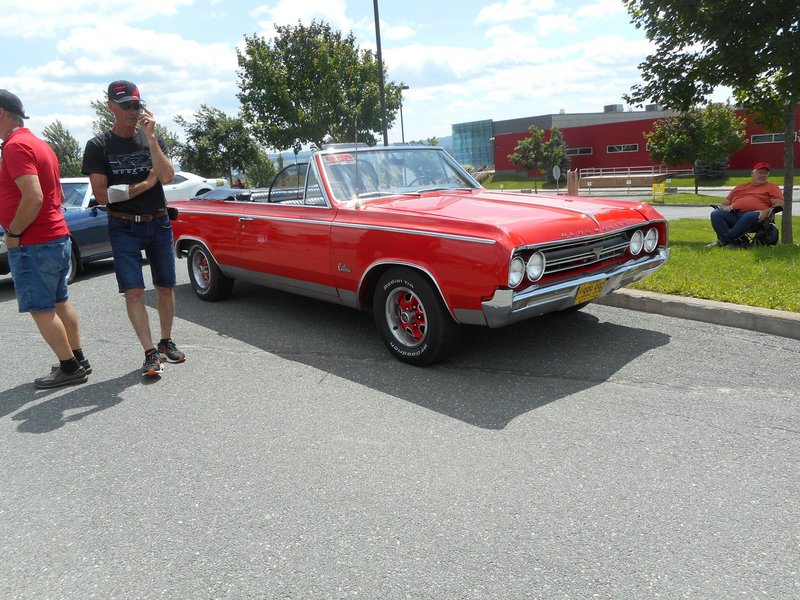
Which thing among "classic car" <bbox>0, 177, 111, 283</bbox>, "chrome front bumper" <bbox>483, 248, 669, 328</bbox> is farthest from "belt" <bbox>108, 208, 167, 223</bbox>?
"classic car" <bbox>0, 177, 111, 283</bbox>

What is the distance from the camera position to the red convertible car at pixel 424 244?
4.11 m

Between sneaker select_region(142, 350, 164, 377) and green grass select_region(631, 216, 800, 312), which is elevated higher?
green grass select_region(631, 216, 800, 312)

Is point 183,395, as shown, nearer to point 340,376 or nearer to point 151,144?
point 340,376

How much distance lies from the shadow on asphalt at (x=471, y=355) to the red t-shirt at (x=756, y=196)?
3847 millimetres

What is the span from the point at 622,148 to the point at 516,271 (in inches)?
2062

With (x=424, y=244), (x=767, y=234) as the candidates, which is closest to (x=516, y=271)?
(x=424, y=244)

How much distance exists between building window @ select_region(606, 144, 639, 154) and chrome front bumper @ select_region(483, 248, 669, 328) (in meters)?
50.5

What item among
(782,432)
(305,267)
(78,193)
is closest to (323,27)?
(78,193)

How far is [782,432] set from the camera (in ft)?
11.0

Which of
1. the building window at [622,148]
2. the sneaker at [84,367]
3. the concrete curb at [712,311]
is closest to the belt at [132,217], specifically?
the sneaker at [84,367]

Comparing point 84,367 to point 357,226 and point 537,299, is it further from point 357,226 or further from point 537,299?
point 537,299

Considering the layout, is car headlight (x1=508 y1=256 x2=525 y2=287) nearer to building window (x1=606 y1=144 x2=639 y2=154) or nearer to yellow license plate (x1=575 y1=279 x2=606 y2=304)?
yellow license plate (x1=575 y1=279 x2=606 y2=304)

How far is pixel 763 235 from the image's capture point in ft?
26.9

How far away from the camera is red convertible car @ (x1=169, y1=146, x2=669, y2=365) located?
411 cm
